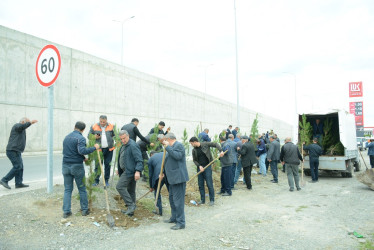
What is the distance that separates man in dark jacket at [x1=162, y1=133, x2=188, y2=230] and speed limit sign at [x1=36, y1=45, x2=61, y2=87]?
2.69 meters

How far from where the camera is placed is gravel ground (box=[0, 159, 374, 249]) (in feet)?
14.9

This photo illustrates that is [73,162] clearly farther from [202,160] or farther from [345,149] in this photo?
[345,149]

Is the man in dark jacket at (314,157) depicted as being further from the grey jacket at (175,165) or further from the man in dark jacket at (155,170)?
the grey jacket at (175,165)

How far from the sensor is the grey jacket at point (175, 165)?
5414 millimetres

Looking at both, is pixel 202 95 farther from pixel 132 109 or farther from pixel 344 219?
pixel 344 219

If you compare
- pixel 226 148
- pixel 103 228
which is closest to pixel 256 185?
pixel 226 148

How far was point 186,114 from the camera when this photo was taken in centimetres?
3603

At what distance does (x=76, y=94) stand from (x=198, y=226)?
17922 millimetres

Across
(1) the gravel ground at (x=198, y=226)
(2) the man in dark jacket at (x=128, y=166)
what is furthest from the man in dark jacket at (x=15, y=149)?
(2) the man in dark jacket at (x=128, y=166)

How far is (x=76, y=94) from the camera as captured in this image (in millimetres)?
20797

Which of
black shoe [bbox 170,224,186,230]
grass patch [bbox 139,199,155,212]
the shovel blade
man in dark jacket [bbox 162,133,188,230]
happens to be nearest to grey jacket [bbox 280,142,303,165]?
grass patch [bbox 139,199,155,212]

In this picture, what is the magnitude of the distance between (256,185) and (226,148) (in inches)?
113

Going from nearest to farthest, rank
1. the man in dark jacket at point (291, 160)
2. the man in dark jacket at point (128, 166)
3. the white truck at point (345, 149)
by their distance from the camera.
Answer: the man in dark jacket at point (128, 166) → the man in dark jacket at point (291, 160) → the white truck at point (345, 149)

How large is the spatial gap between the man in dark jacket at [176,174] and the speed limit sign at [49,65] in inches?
106
